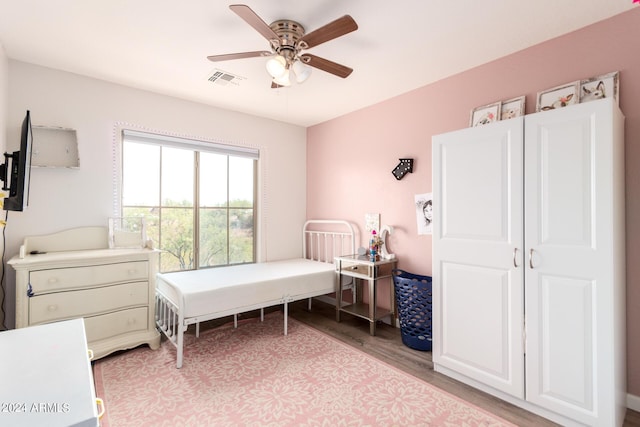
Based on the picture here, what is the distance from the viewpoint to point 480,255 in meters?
2.10

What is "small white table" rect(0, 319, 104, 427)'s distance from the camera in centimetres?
67

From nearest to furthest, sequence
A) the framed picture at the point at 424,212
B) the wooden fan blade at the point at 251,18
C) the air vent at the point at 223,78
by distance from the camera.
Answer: the wooden fan blade at the point at 251,18
the air vent at the point at 223,78
the framed picture at the point at 424,212

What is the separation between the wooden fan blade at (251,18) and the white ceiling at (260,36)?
0.22 meters

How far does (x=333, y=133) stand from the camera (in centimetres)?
399

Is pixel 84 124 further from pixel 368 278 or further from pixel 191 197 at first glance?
pixel 368 278

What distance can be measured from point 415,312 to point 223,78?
2.59 metres

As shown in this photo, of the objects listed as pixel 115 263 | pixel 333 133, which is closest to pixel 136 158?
pixel 115 263

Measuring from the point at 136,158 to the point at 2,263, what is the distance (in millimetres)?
1316

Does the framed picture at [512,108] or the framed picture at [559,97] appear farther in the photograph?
the framed picture at [512,108]

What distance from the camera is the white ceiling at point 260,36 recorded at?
1.86 m

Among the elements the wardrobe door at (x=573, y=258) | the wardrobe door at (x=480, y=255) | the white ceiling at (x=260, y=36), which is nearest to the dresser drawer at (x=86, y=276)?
the white ceiling at (x=260, y=36)

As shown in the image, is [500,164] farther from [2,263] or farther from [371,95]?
[2,263]

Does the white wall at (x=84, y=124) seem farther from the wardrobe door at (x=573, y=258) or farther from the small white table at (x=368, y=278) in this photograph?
the wardrobe door at (x=573, y=258)

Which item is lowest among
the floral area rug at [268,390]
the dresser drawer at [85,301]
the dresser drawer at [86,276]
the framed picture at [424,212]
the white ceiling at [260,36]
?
the floral area rug at [268,390]
